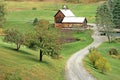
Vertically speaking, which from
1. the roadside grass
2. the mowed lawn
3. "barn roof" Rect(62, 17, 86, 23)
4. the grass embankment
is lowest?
the grass embankment

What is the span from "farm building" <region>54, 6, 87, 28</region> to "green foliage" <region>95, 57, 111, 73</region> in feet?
205

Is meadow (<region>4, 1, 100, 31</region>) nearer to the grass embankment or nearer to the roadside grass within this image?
the grass embankment

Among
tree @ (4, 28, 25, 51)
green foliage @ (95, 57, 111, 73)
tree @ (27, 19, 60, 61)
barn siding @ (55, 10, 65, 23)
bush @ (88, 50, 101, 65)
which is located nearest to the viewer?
tree @ (27, 19, 60, 61)

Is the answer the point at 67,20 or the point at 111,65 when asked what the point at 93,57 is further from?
the point at 67,20

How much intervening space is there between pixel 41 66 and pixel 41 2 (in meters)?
133

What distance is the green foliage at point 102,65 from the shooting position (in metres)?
73.9

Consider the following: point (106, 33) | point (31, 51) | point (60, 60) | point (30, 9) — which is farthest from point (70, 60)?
point (30, 9)

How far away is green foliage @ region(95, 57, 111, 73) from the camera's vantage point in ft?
243

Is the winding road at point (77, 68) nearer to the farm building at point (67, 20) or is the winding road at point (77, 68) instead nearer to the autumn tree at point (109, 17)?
the autumn tree at point (109, 17)

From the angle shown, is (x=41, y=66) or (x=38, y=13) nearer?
(x=41, y=66)

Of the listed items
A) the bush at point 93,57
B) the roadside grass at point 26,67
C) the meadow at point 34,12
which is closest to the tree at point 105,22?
the meadow at point 34,12

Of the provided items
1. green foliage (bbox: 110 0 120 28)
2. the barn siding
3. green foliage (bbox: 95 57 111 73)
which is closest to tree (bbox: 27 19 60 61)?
green foliage (bbox: 95 57 111 73)

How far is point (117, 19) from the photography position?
138250mm

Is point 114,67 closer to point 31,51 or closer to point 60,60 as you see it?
point 60,60
